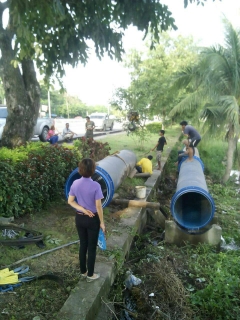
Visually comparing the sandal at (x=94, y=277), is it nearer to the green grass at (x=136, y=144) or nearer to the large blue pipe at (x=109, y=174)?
the large blue pipe at (x=109, y=174)

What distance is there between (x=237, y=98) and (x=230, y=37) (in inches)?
92.9

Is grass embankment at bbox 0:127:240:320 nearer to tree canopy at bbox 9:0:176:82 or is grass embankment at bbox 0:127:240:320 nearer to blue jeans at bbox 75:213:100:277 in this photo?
blue jeans at bbox 75:213:100:277

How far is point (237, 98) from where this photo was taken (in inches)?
465

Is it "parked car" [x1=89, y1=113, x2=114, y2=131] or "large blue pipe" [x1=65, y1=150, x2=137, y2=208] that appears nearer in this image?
"large blue pipe" [x1=65, y1=150, x2=137, y2=208]

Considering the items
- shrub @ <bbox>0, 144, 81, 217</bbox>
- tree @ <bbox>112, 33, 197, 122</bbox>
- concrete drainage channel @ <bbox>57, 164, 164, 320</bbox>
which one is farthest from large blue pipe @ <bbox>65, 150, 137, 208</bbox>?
tree @ <bbox>112, 33, 197, 122</bbox>

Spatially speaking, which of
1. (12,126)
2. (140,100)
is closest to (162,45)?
(140,100)

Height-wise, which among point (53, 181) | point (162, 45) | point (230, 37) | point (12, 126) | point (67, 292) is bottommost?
point (67, 292)

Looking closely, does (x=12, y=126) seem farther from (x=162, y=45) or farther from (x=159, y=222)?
(x=162, y=45)

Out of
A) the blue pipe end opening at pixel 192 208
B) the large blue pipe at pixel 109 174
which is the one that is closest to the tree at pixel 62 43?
the large blue pipe at pixel 109 174

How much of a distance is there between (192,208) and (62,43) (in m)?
4.74

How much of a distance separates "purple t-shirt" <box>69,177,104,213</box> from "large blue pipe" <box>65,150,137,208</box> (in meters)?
2.22

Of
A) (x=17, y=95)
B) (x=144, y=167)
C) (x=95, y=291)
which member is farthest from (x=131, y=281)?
(x=144, y=167)

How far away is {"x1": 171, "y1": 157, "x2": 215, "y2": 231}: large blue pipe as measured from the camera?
5.57 m

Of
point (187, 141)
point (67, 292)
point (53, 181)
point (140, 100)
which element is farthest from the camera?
point (140, 100)
